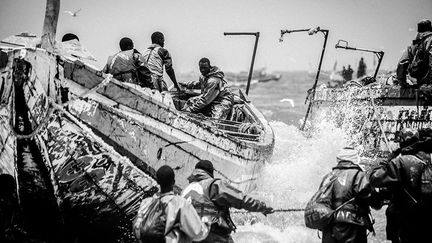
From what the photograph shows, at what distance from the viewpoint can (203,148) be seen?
610 centimetres

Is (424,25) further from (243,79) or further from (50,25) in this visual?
(243,79)

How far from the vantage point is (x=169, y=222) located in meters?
3.59

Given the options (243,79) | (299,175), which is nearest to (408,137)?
(299,175)

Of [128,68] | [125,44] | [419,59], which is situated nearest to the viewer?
[128,68]

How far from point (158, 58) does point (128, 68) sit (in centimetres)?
243

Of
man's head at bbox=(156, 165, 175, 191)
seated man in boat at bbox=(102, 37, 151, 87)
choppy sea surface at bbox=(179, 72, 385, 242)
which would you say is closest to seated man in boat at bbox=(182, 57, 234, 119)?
choppy sea surface at bbox=(179, 72, 385, 242)

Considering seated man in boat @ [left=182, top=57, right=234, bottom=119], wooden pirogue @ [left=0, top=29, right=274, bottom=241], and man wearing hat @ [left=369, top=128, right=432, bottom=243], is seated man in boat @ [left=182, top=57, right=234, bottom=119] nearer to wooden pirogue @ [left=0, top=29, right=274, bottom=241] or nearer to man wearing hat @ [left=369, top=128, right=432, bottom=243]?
wooden pirogue @ [left=0, top=29, right=274, bottom=241]

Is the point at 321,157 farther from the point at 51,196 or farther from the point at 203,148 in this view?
the point at 51,196

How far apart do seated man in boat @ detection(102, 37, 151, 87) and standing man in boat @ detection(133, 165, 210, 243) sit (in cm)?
336

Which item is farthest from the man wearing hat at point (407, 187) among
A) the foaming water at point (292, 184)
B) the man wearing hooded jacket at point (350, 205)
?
the foaming water at point (292, 184)

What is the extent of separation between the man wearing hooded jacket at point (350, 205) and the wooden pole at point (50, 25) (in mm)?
4012

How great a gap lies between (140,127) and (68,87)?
43.4 inches

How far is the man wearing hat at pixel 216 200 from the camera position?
416 centimetres

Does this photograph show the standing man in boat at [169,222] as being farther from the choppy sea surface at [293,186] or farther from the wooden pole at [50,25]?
the choppy sea surface at [293,186]
